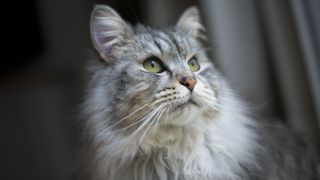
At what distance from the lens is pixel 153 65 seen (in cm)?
164

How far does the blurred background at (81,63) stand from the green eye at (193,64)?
1.19ft

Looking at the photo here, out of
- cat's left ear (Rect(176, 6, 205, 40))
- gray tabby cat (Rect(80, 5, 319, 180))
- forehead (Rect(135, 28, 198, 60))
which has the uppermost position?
cat's left ear (Rect(176, 6, 205, 40))

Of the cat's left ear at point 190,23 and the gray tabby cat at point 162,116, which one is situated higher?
the cat's left ear at point 190,23

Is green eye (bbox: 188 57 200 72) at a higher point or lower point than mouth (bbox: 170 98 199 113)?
higher

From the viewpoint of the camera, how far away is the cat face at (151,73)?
5.05ft

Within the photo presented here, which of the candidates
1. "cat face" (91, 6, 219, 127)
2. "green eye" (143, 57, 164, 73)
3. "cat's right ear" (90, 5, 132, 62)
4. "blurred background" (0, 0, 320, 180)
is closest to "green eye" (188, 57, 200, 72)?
"cat face" (91, 6, 219, 127)

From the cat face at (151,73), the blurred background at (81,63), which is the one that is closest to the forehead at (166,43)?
the cat face at (151,73)

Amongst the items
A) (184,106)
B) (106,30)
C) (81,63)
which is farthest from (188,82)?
(81,63)

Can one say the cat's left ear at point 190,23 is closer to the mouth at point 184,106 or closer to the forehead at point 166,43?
the forehead at point 166,43

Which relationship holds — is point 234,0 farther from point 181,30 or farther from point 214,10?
point 181,30

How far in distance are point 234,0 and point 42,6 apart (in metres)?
1.96

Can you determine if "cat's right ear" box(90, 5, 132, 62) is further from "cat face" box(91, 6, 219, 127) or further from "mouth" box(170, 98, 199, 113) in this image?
"mouth" box(170, 98, 199, 113)

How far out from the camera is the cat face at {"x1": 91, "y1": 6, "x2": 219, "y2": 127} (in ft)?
5.05

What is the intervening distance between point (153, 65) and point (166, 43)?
92 mm
